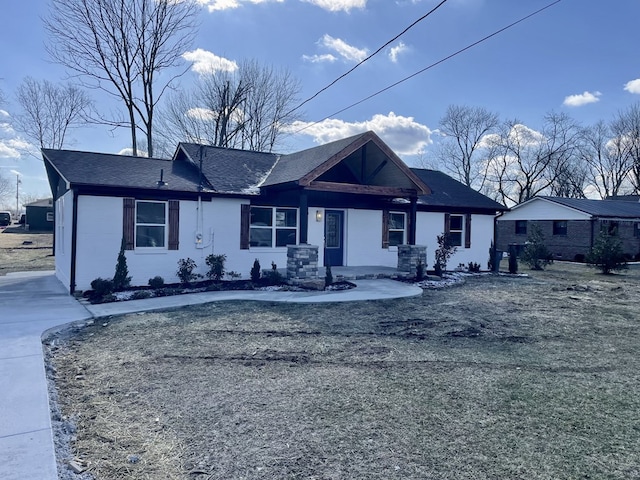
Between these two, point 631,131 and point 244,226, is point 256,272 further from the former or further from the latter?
point 631,131

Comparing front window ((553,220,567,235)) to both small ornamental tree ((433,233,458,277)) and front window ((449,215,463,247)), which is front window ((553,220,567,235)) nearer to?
front window ((449,215,463,247))

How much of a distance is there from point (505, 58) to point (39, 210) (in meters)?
38.2

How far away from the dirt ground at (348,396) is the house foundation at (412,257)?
18.0 feet

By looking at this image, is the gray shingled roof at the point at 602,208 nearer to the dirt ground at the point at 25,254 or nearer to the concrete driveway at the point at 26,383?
the concrete driveway at the point at 26,383

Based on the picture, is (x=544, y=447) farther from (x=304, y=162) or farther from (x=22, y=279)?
(x=22, y=279)

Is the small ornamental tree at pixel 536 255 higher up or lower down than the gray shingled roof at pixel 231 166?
lower down

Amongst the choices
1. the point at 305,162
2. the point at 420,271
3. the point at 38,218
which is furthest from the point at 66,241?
the point at 38,218

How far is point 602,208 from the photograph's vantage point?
26.6m

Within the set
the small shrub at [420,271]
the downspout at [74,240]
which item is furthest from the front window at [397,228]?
the downspout at [74,240]

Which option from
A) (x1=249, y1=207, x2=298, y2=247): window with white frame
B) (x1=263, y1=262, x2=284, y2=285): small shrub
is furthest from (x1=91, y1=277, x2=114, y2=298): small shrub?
(x1=249, y1=207, x2=298, y2=247): window with white frame

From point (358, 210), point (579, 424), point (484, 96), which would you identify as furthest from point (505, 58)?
point (579, 424)

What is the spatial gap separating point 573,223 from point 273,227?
20585 mm

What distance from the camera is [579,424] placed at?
13.0 ft

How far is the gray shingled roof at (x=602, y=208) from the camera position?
24969 mm
